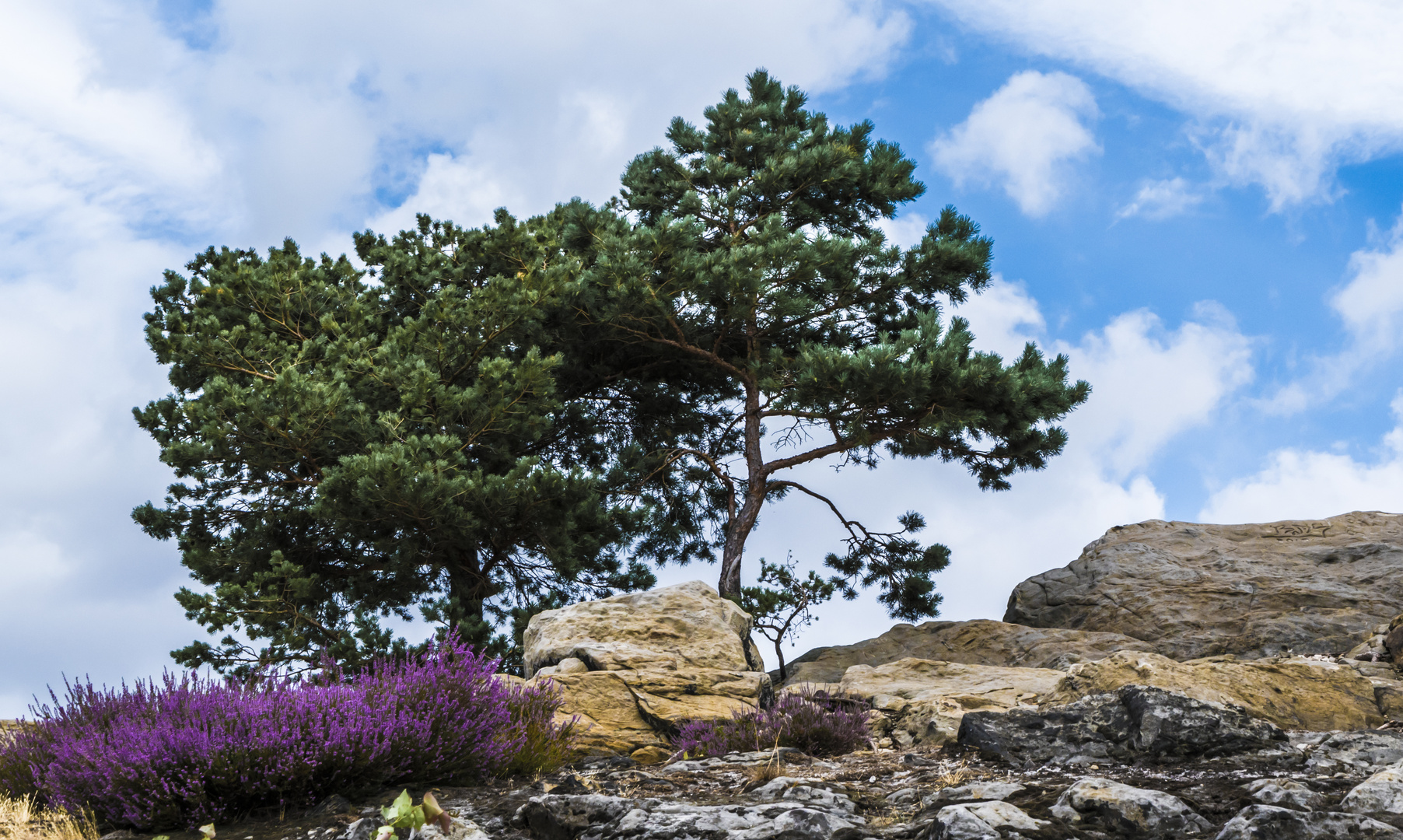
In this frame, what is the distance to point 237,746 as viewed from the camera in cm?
507

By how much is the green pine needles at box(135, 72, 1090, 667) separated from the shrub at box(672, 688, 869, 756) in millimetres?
6468

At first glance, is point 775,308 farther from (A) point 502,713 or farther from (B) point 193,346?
(A) point 502,713

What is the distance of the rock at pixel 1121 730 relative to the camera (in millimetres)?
5812

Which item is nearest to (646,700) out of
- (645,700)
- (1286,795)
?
(645,700)

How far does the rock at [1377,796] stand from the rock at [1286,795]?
110 mm

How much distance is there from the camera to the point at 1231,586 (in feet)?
46.1

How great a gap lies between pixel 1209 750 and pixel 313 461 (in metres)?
12.0

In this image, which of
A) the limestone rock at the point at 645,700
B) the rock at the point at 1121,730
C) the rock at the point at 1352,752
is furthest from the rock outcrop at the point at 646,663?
the rock at the point at 1352,752

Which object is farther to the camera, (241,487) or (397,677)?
(241,487)

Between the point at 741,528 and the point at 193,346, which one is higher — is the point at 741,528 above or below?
below

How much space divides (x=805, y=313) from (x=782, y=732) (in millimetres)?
9311

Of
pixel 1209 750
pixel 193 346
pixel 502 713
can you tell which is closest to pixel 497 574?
pixel 193 346

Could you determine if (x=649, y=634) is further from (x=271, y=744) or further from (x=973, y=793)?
(x=973, y=793)

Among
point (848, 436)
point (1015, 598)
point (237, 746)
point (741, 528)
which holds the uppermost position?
point (848, 436)
